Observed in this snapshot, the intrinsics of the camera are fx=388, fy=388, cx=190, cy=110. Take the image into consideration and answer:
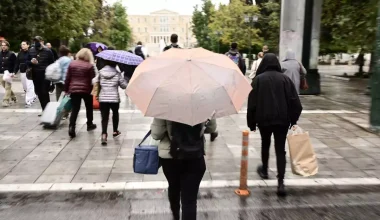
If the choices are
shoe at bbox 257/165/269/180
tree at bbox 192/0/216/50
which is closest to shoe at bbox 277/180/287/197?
shoe at bbox 257/165/269/180

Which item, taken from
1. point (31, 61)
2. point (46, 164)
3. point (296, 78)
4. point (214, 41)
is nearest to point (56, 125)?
point (31, 61)

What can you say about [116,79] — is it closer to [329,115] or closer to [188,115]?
[188,115]

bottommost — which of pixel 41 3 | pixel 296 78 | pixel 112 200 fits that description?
pixel 112 200

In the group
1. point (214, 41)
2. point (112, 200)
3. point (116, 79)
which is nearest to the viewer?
point (112, 200)

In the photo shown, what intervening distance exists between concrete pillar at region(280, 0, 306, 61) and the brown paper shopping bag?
28.9 feet

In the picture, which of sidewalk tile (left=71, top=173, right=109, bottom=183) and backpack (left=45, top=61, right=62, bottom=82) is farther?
backpack (left=45, top=61, right=62, bottom=82)

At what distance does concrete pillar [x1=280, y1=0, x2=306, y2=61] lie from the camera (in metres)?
13.3

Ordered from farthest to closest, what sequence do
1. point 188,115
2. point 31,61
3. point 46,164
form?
point 31,61
point 46,164
point 188,115

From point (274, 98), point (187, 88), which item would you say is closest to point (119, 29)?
point (274, 98)

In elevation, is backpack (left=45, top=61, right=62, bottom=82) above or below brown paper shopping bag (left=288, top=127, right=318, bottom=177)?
above

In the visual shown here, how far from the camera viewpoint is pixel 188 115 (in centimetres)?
293

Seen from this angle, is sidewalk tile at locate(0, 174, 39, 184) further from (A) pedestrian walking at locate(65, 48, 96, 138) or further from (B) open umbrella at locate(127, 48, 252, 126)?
(B) open umbrella at locate(127, 48, 252, 126)

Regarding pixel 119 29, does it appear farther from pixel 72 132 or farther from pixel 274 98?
pixel 274 98

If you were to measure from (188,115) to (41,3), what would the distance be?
1011 inches
